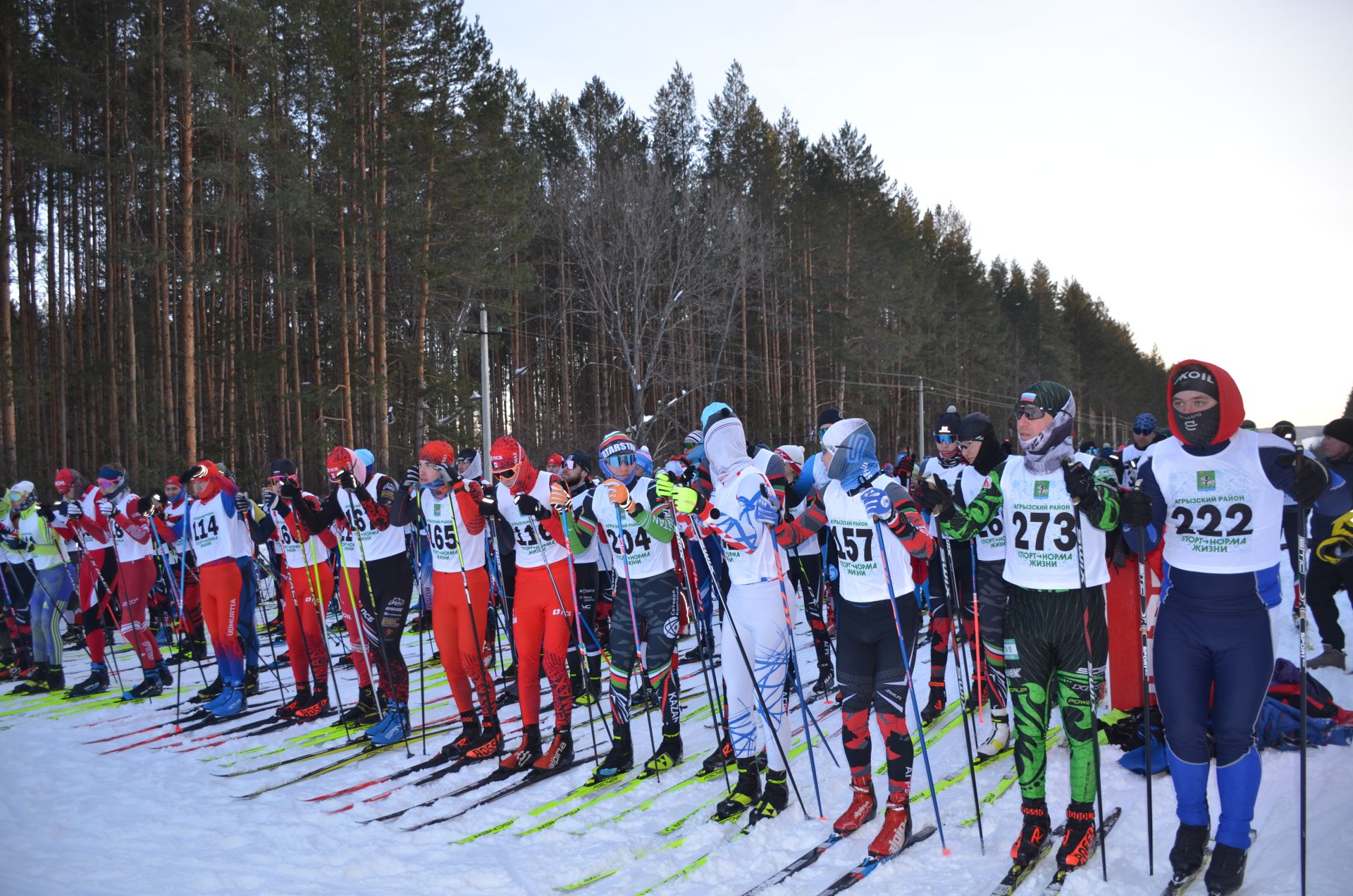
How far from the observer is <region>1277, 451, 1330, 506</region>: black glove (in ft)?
10.7

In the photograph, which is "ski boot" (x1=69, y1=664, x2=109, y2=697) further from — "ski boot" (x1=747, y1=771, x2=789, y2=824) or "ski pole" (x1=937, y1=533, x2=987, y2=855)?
"ski pole" (x1=937, y1=533, x2=987, y2=855)

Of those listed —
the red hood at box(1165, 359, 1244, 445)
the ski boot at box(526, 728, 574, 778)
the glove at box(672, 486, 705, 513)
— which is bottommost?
the ski boot at box(526, 728, 574, 778)

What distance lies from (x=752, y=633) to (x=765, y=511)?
2.34 feet

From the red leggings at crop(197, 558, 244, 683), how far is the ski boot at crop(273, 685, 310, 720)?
2.13 ft

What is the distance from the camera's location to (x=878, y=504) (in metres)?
4.09

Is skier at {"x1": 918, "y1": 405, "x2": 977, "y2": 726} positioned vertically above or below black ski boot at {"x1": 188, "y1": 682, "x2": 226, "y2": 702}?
above

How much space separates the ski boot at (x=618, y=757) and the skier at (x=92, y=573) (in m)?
6.50

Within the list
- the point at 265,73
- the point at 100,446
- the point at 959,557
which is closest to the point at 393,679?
the point at 959,557

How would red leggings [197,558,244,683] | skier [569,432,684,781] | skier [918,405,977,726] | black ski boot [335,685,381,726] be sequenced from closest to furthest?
1. skier [569,432,684,781]
2. skier [918,405,977,726]
3. black ski boot [335,685,381,726]
4. red leggings [197,558,244,683]

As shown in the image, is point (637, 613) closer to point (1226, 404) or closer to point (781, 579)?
point (781, 579)

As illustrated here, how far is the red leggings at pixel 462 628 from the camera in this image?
5.84 m

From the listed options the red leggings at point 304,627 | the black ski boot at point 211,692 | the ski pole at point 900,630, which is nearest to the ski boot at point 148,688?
the black ski boot at point 211,692

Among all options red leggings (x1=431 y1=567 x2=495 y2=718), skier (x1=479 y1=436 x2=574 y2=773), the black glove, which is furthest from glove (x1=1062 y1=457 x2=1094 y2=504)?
red leggings (x1=431 y1=567 x2=495 y2=718)

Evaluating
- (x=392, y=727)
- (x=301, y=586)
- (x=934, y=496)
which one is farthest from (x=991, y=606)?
(x=301, y=586)
